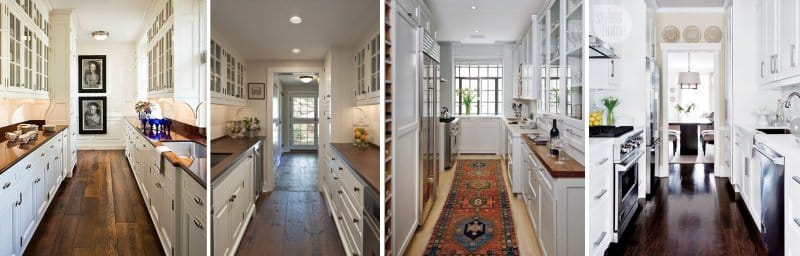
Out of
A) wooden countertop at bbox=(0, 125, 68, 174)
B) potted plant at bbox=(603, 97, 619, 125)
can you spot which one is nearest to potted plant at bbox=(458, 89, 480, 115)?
potted plant at bbox=(603, 97, 619, 125)

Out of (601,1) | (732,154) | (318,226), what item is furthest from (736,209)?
(318,226)

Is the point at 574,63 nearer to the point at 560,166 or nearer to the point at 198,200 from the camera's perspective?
the point at 560,166

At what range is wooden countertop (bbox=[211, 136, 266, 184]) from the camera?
3.95 ft

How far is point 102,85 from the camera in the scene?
1.38 metres

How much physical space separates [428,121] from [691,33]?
5.29 meters

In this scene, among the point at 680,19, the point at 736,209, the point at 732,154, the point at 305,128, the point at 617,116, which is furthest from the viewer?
the point at 680,19

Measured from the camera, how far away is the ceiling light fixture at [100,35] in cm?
139

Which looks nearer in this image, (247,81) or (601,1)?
(247,81)

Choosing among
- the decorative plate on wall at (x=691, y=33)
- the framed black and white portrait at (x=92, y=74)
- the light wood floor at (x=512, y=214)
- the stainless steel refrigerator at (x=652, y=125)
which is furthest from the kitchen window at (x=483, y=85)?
the decorative plate on wall at (x=691, y=33)

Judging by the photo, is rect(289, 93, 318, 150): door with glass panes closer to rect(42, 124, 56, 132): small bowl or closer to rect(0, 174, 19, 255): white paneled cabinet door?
rect(42, 124, 56, 132): small bowl

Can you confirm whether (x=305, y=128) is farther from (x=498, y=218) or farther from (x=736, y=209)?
(x=736, y=209)

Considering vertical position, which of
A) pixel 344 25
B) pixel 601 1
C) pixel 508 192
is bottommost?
pixel 508 192

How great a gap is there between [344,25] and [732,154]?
4.67 meters

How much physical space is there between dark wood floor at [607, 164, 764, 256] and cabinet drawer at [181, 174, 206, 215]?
1.81 meters
